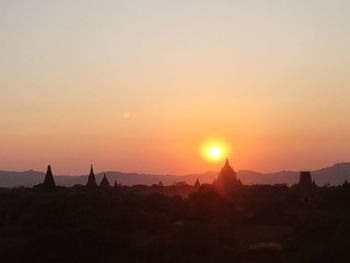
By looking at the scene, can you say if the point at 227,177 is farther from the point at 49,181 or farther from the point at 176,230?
the point at 176,230

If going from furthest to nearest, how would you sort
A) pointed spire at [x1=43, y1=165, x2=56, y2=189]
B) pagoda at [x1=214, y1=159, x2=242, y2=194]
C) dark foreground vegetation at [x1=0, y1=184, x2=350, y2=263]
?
pagoda at [x1=214, y1=159, x2=242, y2=194]
pointed spire at [x1=43, y1=165, x2=56, y2=189]
dark foreground vegetation at [x1=0, y1=184, x2=350, y2=263]

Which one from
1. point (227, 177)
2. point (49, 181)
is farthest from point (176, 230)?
point (227, 177)

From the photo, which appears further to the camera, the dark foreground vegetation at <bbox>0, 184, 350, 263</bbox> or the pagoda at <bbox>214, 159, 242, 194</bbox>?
the pagoda at <bbox>214, 159, 242, 194</bbox>

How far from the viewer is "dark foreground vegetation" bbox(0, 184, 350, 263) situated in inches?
885

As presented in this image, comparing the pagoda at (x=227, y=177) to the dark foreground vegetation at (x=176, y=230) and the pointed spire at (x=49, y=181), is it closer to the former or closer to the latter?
the dark foreground vegetation at (x=176, y=230)

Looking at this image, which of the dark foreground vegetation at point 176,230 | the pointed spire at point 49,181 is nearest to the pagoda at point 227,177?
the dark foreground vegetation at point 176,230

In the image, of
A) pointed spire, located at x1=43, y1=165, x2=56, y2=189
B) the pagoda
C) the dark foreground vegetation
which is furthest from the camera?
the pagoda

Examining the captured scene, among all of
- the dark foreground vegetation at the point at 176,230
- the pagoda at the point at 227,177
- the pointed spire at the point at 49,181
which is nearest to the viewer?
the dark foreground vegetation at the point at 176,230

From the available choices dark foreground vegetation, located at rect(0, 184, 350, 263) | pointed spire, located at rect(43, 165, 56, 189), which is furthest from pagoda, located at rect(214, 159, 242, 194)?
pointed spire, located at rect(43, 165, 56, 189)

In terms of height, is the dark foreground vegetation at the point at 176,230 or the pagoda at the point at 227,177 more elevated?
the pagoda at the point at 227,177

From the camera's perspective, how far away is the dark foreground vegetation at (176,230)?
22.5 meters

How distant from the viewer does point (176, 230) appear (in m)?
28.1

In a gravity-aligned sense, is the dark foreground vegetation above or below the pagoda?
below

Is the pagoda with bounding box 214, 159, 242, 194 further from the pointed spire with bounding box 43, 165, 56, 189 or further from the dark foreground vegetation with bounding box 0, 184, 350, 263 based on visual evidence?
the pointed spire with bounding box 43, 165, 56, 189
